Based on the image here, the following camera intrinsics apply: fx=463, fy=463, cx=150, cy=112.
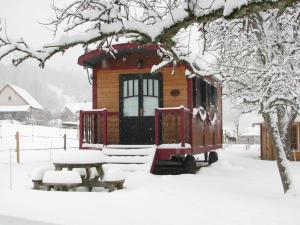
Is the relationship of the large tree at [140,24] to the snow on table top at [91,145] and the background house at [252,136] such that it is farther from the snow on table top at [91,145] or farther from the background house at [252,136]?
the background house at [252,136]

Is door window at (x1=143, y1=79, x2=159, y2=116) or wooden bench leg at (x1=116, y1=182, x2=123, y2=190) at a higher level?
door window at (x1=143, y1=79, x2=159, y2=116)

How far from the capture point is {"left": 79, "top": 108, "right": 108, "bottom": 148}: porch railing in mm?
13228

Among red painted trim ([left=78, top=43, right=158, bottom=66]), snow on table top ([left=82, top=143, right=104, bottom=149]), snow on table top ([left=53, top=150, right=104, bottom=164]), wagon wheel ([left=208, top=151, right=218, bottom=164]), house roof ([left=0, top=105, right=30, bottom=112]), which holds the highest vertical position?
house roof ([left=0, top=105, right=30, bottom=112])

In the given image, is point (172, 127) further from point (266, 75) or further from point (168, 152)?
point (266, 75)

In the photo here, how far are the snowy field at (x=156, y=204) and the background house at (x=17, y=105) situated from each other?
54314 millimetres

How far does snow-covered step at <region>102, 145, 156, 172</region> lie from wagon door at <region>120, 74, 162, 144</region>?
93cm

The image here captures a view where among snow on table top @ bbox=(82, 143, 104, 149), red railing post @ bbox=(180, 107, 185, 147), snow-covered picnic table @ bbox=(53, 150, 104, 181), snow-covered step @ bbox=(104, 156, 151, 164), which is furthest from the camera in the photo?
snow on table top @ bbox=(82, 143, 104, 149)

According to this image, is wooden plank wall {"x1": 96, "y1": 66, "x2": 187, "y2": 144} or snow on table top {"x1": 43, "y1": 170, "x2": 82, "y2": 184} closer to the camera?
snow on table top {"x1": 43, "y1": 170, "x2": 82, "y2": 184}

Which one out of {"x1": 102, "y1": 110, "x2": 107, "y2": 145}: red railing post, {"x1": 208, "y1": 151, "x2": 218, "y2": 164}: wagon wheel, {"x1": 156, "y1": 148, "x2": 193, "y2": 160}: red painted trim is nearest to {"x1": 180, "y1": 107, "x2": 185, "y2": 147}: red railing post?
{"x1": 156, "y1": 148, "x2": 193, "y2": 160}: red painted trim

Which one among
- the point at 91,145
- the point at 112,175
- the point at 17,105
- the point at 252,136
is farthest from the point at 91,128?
the point at 252,136

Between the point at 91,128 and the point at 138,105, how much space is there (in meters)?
1.53

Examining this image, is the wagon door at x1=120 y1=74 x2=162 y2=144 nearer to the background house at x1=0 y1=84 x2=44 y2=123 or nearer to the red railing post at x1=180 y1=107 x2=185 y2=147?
the red railing post at x1=180 y1=107 x2=185 y2=147

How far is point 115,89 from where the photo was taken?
45.3ft

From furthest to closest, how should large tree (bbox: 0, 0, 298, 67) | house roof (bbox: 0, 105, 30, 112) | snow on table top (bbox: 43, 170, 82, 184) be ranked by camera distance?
1. house roof (bbox: 0, 105, 30, 112)
2. snow on table top (bbox: 43, 170, 82, 184)
3. large tree (bbox: 0, 0, 298, 67)
